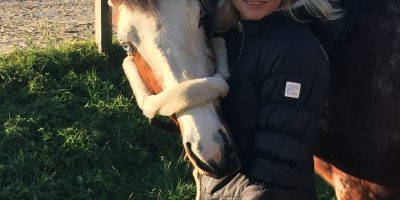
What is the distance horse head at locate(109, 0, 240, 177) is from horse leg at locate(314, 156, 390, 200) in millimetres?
766

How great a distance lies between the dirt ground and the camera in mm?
5570

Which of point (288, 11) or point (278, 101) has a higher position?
point (288, 11)

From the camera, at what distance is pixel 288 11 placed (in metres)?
2.14

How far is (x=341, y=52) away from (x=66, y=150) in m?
2.48

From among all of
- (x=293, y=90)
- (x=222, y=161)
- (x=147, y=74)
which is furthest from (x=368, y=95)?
(x=147, y=74)

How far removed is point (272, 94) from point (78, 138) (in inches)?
99.1

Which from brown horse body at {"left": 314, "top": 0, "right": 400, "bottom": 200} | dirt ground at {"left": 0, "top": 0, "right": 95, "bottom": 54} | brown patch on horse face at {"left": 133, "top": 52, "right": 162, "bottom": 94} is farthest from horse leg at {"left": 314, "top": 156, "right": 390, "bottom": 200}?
dirt ground at {"left": 0, "top": 0, "right": 95, "bottom": 54}

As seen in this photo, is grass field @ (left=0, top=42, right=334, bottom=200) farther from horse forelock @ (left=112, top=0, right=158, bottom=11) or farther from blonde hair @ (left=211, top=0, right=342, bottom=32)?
horse forelock @ (left=112, top=0, right=158, bottom=11)

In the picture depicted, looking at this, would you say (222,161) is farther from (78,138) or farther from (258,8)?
(78,138)

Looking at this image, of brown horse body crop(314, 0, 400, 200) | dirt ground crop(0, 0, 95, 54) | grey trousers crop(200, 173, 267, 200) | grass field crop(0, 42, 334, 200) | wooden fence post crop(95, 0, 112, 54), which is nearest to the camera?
grey trousers crop(200, 173, 267, 200)

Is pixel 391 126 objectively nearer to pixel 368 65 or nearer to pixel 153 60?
pixel 368 65

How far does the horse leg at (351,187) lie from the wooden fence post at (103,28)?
272 centimetres

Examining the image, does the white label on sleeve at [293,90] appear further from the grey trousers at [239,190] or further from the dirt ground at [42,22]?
the dirt ground at [42,22]

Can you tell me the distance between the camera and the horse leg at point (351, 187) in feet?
8.38
